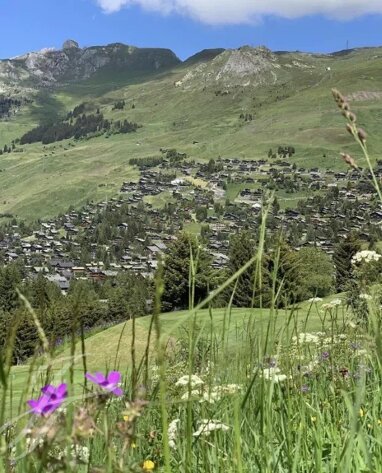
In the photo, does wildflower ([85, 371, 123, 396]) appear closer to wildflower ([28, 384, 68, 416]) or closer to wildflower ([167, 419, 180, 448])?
wildflower ([28, 384, 68, 416])

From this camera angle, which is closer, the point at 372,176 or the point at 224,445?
the point at 372,176

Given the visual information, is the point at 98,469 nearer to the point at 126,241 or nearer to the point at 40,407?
the point at 40,407

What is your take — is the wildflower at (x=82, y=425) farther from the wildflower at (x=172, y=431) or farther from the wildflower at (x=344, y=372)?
the wildflower at (x=344, y=372)

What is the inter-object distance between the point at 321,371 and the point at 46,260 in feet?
568

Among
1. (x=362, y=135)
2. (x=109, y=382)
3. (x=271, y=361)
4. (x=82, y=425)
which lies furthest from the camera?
(x=271, y=361)

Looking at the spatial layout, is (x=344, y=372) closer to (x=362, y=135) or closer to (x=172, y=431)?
(x=172, y=431)

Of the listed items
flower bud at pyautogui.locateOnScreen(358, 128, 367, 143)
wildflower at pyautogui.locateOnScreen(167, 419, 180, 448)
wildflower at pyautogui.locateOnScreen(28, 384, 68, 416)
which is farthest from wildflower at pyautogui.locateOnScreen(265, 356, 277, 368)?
wildflower at pyautogui.locateOnScreen(28, 384, 68, 416)

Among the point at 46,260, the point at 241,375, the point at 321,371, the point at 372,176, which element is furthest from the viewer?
the point at 46,260

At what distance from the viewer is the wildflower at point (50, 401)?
3.03ft

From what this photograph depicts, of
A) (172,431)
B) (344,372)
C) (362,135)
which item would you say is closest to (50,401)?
(362,135)

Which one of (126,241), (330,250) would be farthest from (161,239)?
(330,250)

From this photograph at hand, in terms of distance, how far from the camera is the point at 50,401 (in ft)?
3.11

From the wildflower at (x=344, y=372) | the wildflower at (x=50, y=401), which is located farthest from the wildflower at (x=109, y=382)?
the wildflower at (x=344, y=372)

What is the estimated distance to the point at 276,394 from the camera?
2797 mm
